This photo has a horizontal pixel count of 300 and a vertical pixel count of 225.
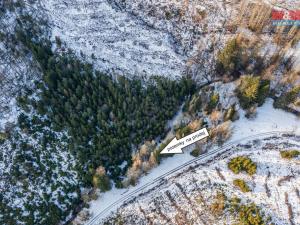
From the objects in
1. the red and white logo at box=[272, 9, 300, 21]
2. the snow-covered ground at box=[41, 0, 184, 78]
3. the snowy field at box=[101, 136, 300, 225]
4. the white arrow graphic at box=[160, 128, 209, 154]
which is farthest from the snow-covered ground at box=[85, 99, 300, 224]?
the red and white logo at box=[272, 9, 300, 21]

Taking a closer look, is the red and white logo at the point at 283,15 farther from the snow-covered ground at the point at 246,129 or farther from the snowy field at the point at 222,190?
the snowy field at the point at 222,190

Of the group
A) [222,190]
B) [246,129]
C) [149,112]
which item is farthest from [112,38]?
[222,190]

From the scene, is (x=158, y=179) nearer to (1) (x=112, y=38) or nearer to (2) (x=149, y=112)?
(2) (x=149, y=112)

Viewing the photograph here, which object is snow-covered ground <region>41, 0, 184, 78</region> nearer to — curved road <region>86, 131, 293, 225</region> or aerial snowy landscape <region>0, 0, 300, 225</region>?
aerial snowy landscape <region>0, 0, 300, 225</region>

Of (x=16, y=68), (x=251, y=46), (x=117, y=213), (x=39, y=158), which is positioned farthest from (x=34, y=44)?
(x=251, y=46)

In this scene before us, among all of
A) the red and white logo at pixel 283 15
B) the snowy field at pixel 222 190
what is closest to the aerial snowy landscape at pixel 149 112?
the snowy field at pixel 222 190

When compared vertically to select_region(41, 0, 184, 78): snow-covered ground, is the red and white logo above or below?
above
